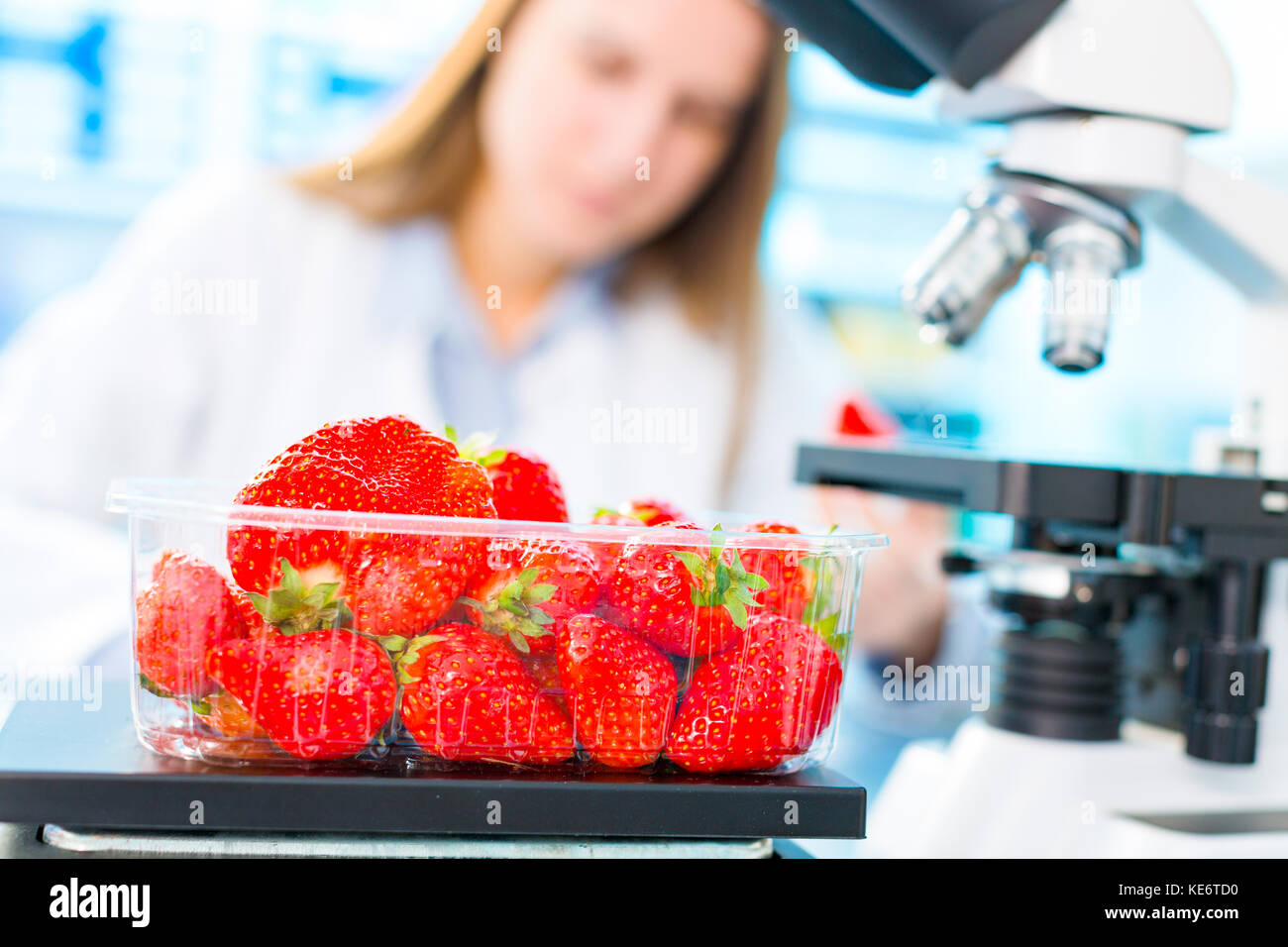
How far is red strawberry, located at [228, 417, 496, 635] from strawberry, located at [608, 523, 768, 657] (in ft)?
0.21

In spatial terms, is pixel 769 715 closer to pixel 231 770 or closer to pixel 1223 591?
pixel 231 770

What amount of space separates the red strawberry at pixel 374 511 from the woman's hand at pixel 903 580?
0.94 metres

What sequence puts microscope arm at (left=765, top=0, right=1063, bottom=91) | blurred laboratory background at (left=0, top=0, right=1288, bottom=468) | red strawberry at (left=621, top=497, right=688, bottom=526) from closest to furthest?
red strawberry at (left=621, top=497, right=688, bottom=526)
microscope arm at (left=765, top=0, right=1063, bottom=91)
blurred laboratory background at (left=0, top=0, right=1288, bottom=468)

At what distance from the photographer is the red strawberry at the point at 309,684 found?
45 centimetres

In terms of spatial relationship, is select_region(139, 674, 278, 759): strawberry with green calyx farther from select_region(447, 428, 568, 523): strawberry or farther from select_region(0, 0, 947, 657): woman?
select_region(0, 0, 947, 657): woman

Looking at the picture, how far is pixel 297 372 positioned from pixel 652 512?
4.50 ft

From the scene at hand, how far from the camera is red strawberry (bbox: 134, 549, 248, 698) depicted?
463 mm

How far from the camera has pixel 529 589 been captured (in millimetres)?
469

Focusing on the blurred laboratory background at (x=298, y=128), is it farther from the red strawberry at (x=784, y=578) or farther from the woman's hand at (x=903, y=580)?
the red strawberry at (x=784, y=578)

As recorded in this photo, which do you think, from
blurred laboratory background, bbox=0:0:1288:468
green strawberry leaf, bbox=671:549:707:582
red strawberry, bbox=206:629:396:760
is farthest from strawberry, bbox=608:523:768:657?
blurred laboratory background, bbox=0:0:1288:468

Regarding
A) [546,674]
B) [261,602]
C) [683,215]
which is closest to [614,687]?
[546,674]
